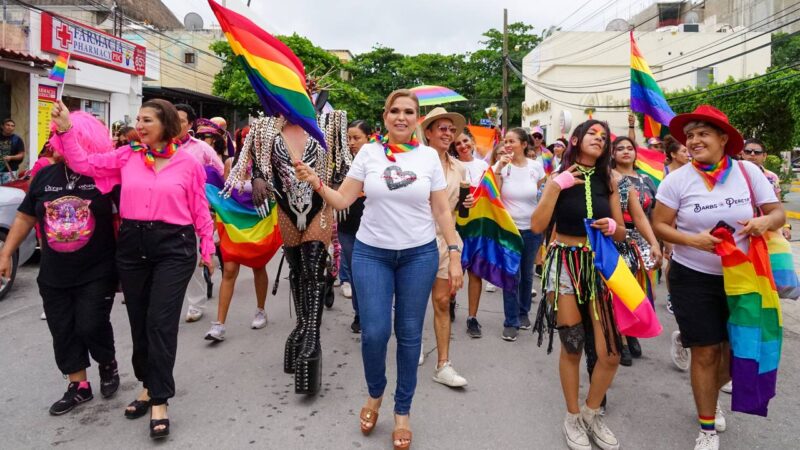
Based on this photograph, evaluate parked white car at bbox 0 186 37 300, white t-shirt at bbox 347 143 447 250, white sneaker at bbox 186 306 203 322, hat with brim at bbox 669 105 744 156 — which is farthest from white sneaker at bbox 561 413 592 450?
parked white car at bbox 0 186 37 300

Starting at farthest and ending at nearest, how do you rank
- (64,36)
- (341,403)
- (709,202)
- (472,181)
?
(64,36) → (472,181) → (341,403) → (709,202)

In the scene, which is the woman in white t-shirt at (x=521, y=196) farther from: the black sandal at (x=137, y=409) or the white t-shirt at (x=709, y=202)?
the black sandal at (x=137, y=409)

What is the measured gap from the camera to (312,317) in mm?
4207

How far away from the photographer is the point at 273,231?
518 centimetres

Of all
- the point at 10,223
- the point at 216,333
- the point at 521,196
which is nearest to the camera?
the point at 216,333

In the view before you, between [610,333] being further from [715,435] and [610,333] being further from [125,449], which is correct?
[125,449]

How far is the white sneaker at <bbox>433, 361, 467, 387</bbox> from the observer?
4.17 m

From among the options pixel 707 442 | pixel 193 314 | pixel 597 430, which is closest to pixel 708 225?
pixel 707 442

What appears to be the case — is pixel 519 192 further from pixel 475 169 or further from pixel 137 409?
pixel 137 409

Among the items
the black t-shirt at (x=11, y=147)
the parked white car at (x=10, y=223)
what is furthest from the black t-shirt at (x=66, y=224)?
the black t-shirt at (x=11, y=147)

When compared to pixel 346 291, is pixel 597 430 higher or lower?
lower

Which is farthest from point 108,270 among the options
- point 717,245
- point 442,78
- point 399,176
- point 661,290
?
point 442,78

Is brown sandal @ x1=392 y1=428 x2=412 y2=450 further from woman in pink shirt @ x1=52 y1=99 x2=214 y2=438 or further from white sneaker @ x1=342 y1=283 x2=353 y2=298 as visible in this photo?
white sneaker @ x1=342 y1=283 x2=353 y2=298

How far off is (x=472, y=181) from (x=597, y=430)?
3.03m
